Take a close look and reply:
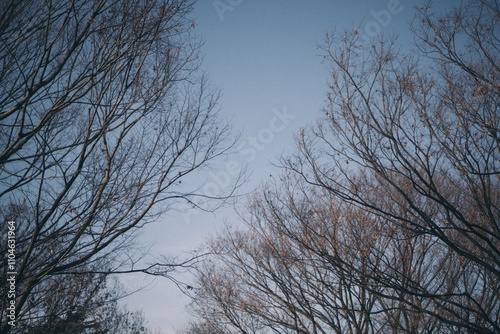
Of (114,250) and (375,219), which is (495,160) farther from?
(114,250)

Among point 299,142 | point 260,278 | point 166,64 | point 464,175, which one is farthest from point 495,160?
point 260,278

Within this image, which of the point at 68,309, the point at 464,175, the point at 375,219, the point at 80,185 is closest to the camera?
the point at 80,185

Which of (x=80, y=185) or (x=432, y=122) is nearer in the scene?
(x=80, y=185)

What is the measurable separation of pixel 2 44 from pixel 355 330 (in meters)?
10.1

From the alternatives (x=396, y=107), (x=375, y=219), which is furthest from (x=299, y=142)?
(x=375, y=219)

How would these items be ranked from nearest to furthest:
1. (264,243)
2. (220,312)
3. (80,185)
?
(80,185), (264,243), (220,312)

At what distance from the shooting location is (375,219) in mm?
7113

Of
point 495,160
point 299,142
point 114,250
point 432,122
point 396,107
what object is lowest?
point 495,160

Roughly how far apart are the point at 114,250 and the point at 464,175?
6237 millimetres

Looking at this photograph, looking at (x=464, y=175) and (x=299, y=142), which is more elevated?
(x=299, y=142)

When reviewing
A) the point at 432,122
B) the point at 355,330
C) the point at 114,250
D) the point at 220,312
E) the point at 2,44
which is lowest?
the point at 355,330

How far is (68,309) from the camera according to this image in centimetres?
536

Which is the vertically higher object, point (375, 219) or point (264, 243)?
point (264, 243)

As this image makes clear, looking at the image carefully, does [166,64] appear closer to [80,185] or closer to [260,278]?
[80,185]
